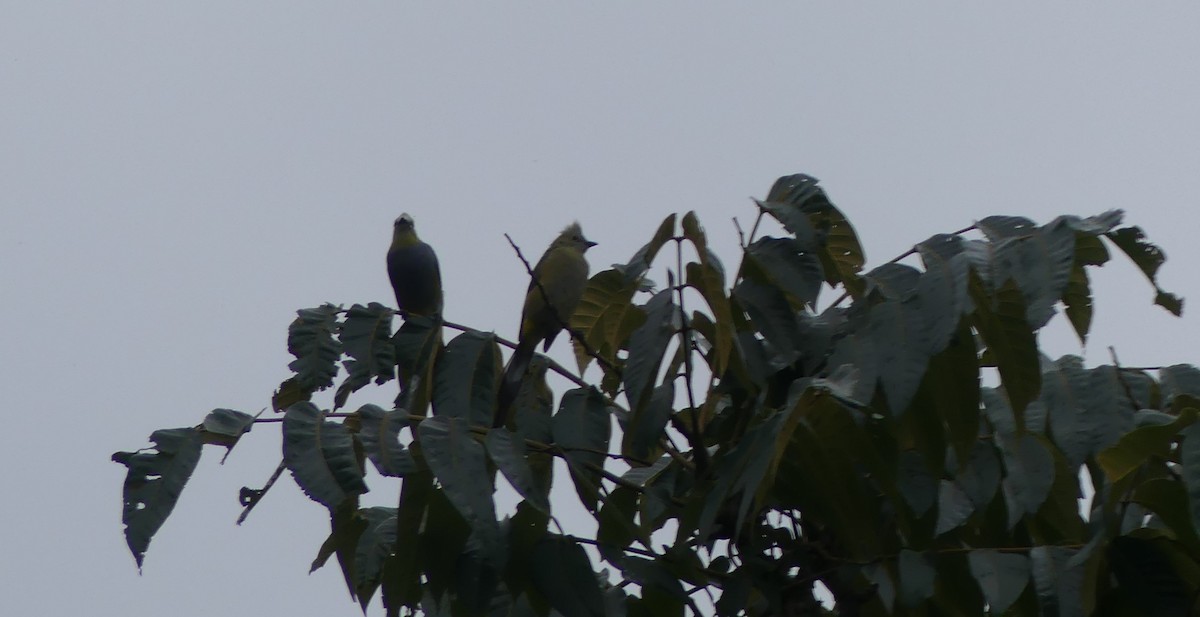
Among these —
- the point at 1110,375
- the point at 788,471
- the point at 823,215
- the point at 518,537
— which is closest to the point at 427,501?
the point at 518,537

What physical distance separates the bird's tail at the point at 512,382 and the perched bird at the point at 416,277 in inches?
91.5

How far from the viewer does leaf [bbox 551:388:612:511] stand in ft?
7.25

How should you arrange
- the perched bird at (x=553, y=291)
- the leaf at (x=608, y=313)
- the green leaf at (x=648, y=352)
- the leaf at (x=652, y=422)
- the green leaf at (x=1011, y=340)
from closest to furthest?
the green leaf at (x=1011, y=340) → the green leaf at (x=648, y=352) → the leaf at (x=652, y=422) → the leaf at (x=608, y=313) → the perched bird at (x=553, y=291)

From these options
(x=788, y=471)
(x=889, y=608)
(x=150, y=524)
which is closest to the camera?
(x=150, y=524)

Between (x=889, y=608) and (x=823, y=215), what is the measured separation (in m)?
0.80

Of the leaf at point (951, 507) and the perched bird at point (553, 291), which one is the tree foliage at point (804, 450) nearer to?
the leaf at point (951, 507)

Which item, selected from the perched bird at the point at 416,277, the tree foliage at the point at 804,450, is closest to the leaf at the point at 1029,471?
the tree foliage at the point at 804,450

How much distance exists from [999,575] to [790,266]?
0.66 m

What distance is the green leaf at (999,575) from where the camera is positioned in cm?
185

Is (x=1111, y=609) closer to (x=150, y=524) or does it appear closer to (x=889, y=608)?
(x=889, y=608)

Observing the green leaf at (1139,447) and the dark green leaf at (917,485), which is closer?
the green leaf at (1139,447)

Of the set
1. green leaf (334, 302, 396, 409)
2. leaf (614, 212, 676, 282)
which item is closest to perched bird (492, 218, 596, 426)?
green leaf (334, 302, 396, 409)

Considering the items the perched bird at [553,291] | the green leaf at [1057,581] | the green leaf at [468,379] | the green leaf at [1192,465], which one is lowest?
the green leaf at [1057,581]

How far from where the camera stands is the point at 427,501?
2.08 meters
